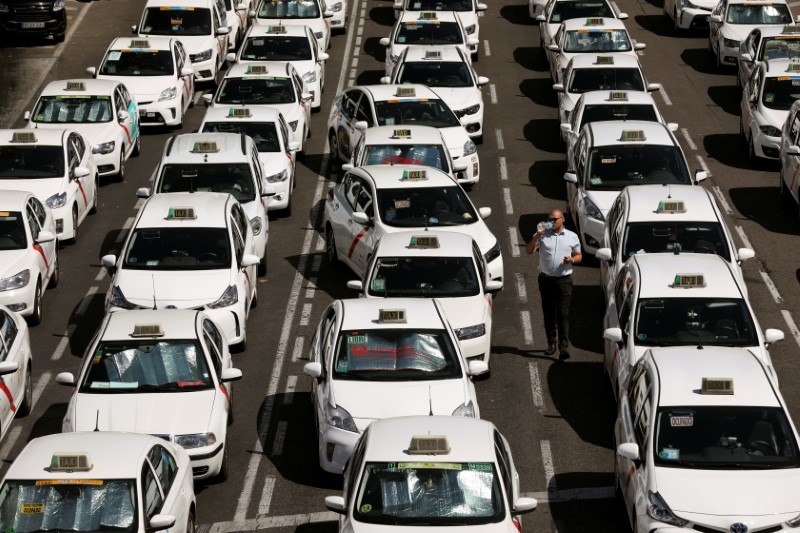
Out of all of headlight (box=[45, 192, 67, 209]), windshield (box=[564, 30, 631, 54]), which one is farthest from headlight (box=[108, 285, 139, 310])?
windshield (box=[564, 30, 631, 54])

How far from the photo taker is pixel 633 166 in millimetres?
24469

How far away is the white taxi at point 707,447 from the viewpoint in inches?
553

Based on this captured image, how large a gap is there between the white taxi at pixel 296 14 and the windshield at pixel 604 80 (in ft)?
26.9

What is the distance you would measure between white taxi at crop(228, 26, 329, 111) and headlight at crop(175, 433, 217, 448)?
56.5 feet

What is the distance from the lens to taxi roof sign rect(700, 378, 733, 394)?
15.2 m

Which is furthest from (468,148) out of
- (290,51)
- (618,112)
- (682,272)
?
(682,272)

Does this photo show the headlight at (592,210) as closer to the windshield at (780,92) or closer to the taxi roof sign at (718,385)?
the windshield at (780,92)

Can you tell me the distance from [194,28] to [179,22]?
0.41m

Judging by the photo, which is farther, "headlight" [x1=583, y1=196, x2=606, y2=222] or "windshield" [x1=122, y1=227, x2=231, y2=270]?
"headlight" [x1=583, y1=196, x2=606, y2=222]

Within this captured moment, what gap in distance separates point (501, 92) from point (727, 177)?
7268mm

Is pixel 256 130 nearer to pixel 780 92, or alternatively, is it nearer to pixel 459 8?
pixel 780 92

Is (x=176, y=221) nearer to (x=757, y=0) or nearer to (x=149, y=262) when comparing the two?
(x=149, y=262)

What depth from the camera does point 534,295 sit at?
22.6 meters

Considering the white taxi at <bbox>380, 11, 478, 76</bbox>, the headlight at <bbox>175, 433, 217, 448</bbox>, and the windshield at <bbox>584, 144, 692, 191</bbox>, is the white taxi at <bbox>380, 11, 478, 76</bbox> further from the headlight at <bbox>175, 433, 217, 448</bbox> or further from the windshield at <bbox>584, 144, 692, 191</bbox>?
the headlight at <bbox>175, 433, 217, 448</bbox>
